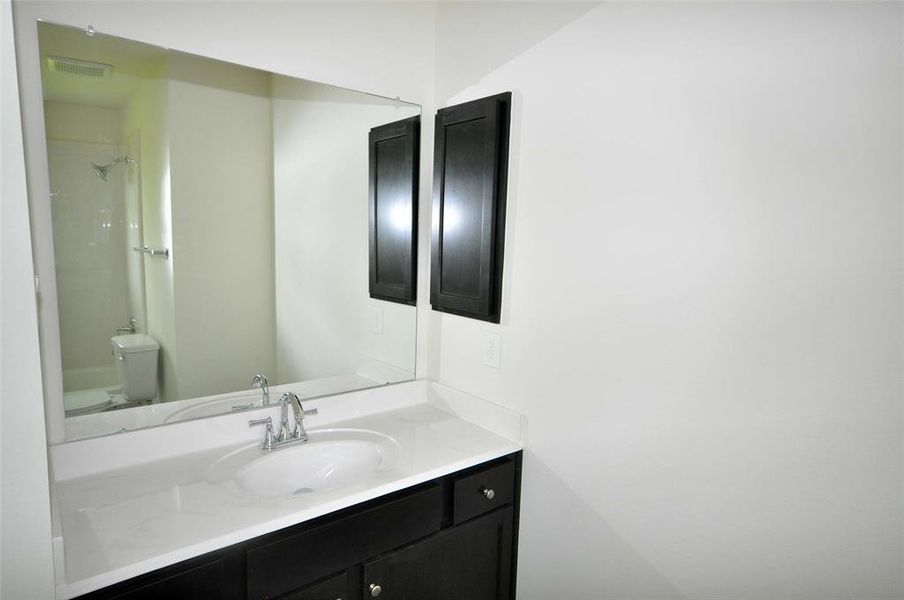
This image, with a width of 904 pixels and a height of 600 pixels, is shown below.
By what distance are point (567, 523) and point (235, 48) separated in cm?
176

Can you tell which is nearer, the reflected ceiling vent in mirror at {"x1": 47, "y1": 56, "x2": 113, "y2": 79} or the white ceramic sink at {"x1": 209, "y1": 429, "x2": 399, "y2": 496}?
the reflected ceiling vent in mirror at {"x1": 47, "y1": 56, "x2": 113, "y2": 79}

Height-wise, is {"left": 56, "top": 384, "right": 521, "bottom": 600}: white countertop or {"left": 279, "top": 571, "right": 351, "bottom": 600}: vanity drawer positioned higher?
{"left": 56, "top": 384, "right": 521, "bottom": 600}: white countertop

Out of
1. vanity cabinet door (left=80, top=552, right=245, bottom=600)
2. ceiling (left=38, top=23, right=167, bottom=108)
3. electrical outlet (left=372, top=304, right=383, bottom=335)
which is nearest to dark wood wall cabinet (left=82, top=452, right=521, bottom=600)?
vanity cabinet door (left=80, top=552, right=245, bottom=600)

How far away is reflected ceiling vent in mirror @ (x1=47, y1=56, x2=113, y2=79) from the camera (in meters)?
1.22

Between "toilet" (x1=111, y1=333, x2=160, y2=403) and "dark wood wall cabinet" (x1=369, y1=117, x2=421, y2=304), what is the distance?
0.79 metres

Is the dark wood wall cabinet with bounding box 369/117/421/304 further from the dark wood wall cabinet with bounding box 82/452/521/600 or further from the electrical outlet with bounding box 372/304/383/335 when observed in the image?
the dark wood wall cabinet with bounding box 82/452/521/600

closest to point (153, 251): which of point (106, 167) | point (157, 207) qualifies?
point (157, 207)

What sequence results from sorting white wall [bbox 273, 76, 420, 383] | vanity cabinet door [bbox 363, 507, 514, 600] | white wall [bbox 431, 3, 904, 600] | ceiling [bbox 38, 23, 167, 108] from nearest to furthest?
white wall [bbox 431, 3, 904, 600], ceiling [bbox 38, 23, 167, 108], vanity cabinet door [bbox 363, 507, 514, 600], white wall [bbox 273, 76, 420, 383]

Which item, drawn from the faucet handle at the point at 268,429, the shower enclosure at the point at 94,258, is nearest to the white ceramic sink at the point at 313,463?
the faucet handle at the point at 268,429

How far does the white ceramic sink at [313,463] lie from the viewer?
1.45 meters

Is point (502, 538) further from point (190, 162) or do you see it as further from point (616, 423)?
point (190, 162)

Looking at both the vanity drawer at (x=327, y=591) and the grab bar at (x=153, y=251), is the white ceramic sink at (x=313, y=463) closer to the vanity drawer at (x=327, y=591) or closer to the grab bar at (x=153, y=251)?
the vanity drawer at (x=327, y=591)

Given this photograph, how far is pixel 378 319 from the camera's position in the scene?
1.98 metres

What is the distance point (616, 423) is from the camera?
141 cm
